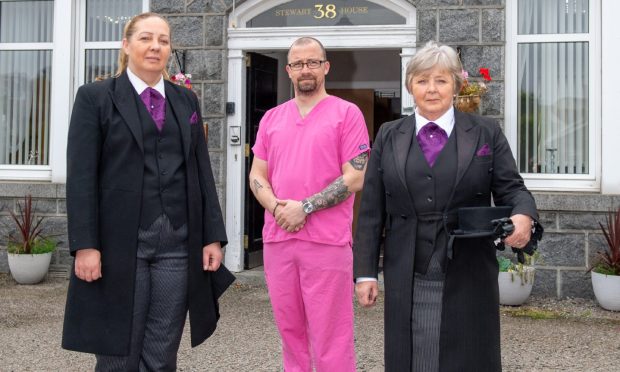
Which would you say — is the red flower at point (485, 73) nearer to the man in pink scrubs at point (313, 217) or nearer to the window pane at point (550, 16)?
the window pane at point (550, 16)

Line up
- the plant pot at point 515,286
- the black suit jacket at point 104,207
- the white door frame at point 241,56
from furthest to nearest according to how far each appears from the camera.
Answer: the white door frame at point 241,56
the plant pot at point 515,286
the black suit jacket at point 104,207

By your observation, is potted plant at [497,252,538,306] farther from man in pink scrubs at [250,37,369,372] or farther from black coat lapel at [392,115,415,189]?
black coat lapel at [392,115,415,189]

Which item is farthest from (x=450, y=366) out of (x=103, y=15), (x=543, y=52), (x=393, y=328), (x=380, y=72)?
(x=380, y=72)

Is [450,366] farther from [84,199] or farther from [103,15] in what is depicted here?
[103,15]

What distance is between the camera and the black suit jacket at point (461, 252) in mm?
2395

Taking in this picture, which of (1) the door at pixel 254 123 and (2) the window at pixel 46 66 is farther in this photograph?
(2) the window at pixel 46 66

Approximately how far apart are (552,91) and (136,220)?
526 cm

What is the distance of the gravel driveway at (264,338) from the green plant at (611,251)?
360mm

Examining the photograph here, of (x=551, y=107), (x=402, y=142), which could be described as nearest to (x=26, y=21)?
(x=551, y=107)

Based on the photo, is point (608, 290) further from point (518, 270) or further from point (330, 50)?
point (330, 50)

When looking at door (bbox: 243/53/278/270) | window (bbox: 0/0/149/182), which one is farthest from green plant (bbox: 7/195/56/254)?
door (bbox: 243/53/278/270)

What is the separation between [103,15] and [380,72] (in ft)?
13.8

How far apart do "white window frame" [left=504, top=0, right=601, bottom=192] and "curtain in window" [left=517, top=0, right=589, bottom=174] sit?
6 cm

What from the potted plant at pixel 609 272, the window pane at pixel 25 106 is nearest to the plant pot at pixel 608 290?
the potted plant at pixel 609 272
